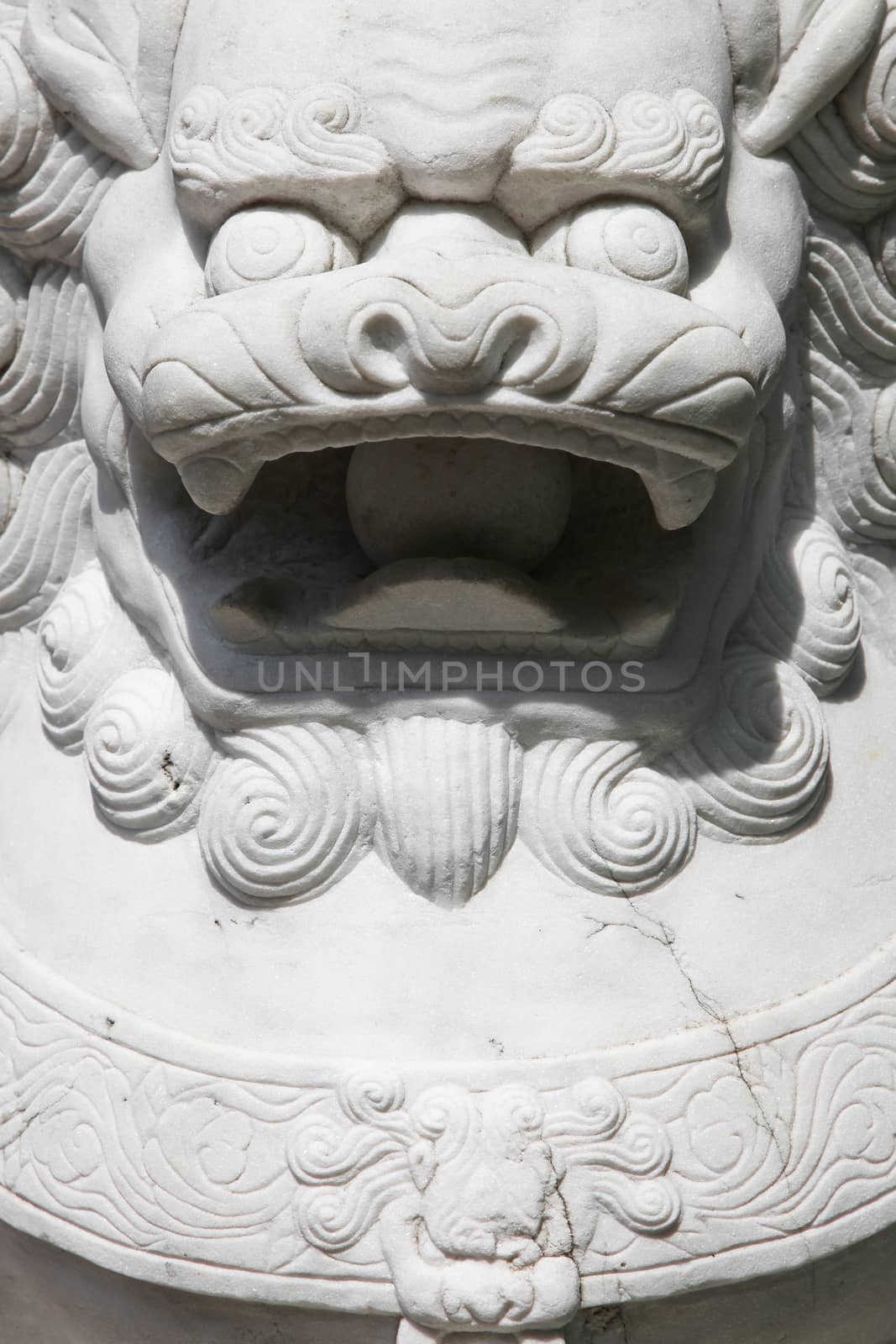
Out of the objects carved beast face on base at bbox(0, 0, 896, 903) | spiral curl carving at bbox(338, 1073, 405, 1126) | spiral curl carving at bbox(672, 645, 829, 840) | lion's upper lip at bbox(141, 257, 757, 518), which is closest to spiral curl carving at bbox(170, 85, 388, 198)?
carved beast face on base at bbox(0, 0, 896, 903)

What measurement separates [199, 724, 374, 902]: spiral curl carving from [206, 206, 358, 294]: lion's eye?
408mm

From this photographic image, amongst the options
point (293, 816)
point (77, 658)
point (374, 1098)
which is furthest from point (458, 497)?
point (374, 1098)

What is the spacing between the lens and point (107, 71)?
71.4 inches

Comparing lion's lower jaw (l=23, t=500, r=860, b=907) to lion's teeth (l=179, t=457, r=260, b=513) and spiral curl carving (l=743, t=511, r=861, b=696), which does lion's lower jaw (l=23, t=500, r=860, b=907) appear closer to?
spiral curl carving (l=743, t=511, r=861, b=696)

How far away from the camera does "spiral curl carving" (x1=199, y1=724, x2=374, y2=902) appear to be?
5.91 feet

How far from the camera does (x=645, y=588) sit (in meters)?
1.85

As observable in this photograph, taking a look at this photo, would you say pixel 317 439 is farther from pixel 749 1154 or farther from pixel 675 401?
pixel 749 1154

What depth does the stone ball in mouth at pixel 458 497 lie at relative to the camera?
5.96 feet

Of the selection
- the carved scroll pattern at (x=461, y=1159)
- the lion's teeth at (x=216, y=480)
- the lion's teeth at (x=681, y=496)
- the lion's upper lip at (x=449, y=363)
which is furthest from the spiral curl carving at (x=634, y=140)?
the carved scroll pattern at (x=461, y=1159)

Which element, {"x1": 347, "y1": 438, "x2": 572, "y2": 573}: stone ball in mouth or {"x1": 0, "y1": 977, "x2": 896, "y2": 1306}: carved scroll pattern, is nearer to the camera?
{"x1": 0, "y1": 977, "x2": 896, "y2": 1306}: carved scroll pattern

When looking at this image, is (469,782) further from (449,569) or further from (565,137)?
(565,137)

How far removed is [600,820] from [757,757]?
17 cm

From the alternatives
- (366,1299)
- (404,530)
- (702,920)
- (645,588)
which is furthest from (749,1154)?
(404,530)

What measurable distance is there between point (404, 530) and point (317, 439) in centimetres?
22
